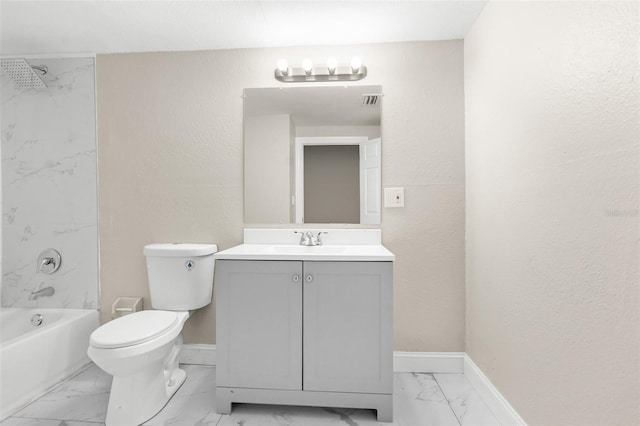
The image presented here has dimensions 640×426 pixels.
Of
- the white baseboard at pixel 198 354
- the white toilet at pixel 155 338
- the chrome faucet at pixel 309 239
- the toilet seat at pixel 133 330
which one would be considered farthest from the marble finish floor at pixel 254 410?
the chrome faucet at pixel 309 239

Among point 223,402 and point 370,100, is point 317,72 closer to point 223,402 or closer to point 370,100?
point 370,100

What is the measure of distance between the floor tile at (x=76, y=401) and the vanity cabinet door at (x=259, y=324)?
682 mm

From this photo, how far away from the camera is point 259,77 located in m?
2.04

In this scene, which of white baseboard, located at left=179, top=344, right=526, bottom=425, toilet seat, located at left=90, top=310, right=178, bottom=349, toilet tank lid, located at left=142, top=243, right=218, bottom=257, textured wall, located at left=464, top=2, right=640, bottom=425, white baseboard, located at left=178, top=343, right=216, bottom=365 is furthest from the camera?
white baseboard, located at left=178, top=343, right=216, bottom=365

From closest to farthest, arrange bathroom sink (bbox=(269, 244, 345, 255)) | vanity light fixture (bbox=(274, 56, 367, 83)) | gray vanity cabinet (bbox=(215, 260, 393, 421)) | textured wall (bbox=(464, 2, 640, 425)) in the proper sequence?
1. textured wall (bbox=(464, 2, 640, 425))
2. gray vanity cabinet (bbox=(215, 260, 393, 421))
3. bathroom sink (bbox=(269, 244, 345, 255))
4. vanity light fixture (bbox=(274, 56, 367, 83))

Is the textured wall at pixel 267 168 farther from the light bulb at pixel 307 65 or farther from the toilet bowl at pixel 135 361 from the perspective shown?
the toilet bowl at pixel 135 361

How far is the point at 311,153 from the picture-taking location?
78.4 inches

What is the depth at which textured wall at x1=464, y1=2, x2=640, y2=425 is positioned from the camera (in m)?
0.86

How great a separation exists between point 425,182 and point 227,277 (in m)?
1.29

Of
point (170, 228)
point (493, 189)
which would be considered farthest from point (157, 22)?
point (493, 189)

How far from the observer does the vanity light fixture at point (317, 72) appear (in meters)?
1.95

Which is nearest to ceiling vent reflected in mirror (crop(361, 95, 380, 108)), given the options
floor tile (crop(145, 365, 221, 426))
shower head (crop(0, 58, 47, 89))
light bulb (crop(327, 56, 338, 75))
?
light bulb (crop(327, 56, 338, 75))

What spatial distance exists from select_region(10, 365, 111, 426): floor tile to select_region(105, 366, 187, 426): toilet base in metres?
0.15

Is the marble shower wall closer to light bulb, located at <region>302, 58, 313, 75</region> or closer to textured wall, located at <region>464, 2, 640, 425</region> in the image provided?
light bulb, located at <region>302, 58, 313, 75</region>
